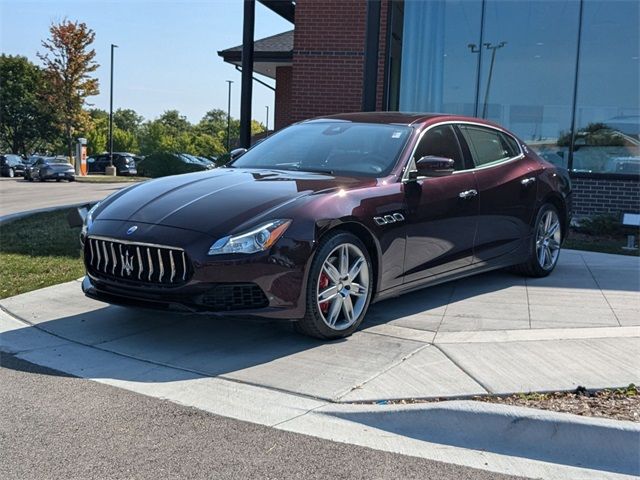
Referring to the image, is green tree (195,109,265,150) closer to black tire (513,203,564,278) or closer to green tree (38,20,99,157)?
green tree (38,20,99,157)

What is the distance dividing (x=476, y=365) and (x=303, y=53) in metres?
9.29

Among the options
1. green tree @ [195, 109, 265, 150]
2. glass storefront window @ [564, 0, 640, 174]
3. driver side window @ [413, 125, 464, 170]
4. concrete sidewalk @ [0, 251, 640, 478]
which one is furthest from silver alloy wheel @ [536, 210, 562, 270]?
green tree @ [195, 109, 265, 150]

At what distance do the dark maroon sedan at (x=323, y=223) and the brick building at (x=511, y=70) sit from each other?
588 cm

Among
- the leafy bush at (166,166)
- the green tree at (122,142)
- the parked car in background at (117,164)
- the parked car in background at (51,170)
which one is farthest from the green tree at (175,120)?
the leafy bush at (166,166)

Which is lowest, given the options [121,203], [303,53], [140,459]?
[140,459]

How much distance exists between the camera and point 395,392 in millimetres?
3865

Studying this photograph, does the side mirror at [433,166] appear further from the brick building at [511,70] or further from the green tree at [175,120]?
the green tree at [175,120]

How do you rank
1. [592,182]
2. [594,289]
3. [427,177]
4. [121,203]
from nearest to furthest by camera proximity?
[121,203] → [427,177] → [594,289] → [592,182]

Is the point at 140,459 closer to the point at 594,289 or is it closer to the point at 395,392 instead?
the point at 395,392

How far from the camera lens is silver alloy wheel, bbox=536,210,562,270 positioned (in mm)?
6879

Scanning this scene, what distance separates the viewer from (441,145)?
5.80m

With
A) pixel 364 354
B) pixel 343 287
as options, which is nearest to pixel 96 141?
pixel 343 287

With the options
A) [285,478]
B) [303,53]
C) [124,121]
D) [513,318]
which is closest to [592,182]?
[303,53]

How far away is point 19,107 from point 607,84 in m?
60.0
